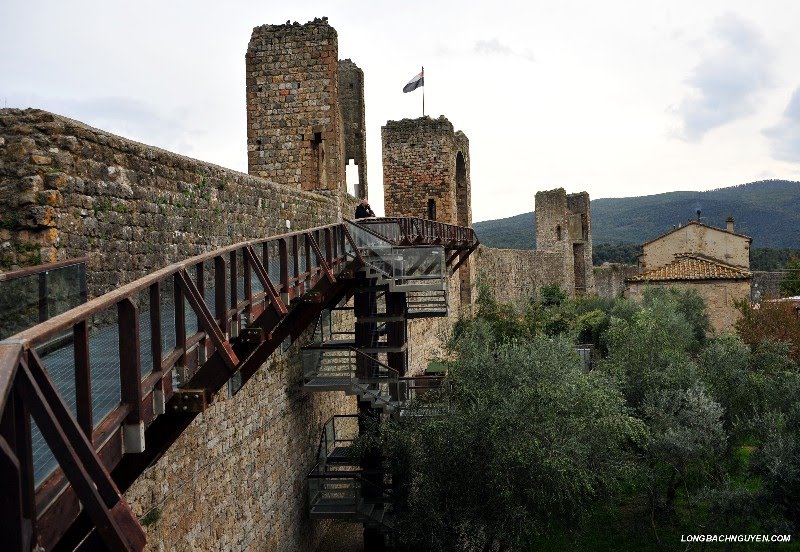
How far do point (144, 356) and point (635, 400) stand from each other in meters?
12.1

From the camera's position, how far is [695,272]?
2981 centimetres

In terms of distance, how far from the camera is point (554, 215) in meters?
41.1

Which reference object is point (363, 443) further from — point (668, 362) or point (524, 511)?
point (668, 362)

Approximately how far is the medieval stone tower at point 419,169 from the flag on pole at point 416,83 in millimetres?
963

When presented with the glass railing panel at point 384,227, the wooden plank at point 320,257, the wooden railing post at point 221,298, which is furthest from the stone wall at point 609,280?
the wooden railing post at point 221,298

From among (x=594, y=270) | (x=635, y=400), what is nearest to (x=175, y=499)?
(x=635, y=400)

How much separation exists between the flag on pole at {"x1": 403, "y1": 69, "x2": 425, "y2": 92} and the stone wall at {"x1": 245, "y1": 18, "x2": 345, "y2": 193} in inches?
363

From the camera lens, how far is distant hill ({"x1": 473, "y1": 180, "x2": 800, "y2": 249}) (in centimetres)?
10294

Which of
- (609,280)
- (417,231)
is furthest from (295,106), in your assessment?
(609,280)

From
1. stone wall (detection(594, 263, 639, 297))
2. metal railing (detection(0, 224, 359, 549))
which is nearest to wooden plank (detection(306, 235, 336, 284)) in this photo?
metal railing (detection(0, 224, 359, 549))

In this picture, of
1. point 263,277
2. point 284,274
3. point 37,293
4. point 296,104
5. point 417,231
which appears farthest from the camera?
point 296,104

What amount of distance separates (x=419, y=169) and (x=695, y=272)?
13.0 m

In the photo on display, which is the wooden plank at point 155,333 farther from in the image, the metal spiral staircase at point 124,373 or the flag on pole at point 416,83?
the flag on pole at point 416,83

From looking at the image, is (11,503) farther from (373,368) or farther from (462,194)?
(462,194)
